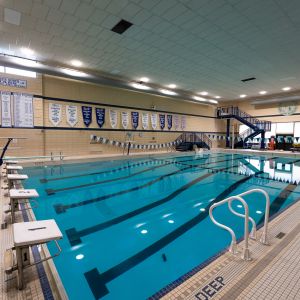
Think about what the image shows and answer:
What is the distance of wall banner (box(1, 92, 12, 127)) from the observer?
22.6 ft

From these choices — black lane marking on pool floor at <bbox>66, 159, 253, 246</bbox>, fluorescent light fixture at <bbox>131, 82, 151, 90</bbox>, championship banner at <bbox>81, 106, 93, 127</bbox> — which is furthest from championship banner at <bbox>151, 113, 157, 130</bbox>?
black lane marking on pool floor at <bbox>66, 159, 253, 246</bbox>

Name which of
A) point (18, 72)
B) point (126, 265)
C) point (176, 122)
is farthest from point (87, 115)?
point (126, 265)

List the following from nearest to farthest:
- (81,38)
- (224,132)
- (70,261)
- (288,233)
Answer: (70,261), (288,233), (81,38), (224,132)

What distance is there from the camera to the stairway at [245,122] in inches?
522

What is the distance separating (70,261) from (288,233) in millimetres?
2453

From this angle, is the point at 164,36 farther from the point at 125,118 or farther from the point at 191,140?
the point at 191,140

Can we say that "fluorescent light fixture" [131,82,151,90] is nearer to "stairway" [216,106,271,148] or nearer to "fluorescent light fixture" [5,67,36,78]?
"fluorescent light fixture" [5,67,36,78]

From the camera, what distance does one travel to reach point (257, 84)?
1010 cm

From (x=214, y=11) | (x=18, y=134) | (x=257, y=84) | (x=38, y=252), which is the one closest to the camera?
(x=38, y=252)

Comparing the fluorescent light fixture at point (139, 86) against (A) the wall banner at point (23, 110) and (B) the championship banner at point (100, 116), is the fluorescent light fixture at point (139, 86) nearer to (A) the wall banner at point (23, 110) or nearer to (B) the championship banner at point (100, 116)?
(B) the championship banner at point (100, 116)

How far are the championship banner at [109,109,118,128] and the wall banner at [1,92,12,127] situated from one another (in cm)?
424

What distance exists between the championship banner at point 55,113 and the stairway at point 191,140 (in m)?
7.30

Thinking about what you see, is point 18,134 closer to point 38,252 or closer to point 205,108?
point 38,252

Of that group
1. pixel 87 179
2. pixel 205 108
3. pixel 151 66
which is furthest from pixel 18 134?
pixel 205 108
